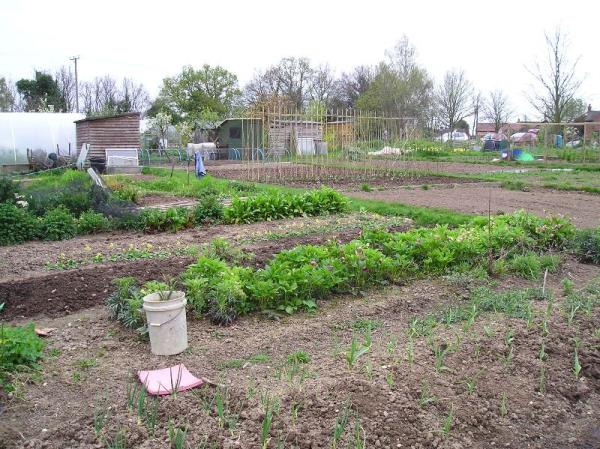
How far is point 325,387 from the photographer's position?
319 cm

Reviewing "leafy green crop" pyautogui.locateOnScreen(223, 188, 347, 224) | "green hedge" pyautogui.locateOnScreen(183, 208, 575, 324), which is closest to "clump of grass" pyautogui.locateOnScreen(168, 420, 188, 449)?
"green hedge" pyautogui.locateOnScreen(183, 208, 575, 324)

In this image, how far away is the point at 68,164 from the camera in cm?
2306

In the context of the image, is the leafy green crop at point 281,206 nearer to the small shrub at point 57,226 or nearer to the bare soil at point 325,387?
the small shrub at point 57,226

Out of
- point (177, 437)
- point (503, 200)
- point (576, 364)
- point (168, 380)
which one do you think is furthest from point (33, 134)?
point (576, 364)

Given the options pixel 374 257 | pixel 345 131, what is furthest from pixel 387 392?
pixel 345 131

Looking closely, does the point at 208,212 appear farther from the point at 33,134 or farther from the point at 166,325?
the point at 33,134

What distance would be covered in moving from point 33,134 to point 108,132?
153 inches

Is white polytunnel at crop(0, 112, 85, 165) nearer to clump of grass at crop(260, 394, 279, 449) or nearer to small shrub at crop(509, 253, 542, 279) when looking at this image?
small shrub at crop(509, 253, 542, 279)

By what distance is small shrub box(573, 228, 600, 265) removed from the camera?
6.48 meters

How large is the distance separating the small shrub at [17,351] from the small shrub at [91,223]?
16.4ft

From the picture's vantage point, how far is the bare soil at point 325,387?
9.19ft

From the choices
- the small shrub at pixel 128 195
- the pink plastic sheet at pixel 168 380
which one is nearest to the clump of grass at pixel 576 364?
the pink plastic sheet at pixel 168 380

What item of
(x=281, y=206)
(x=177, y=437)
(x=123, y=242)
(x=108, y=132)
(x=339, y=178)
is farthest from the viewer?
(x=108, y=132)

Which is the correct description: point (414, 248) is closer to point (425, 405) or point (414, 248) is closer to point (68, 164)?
point (425, 405)
